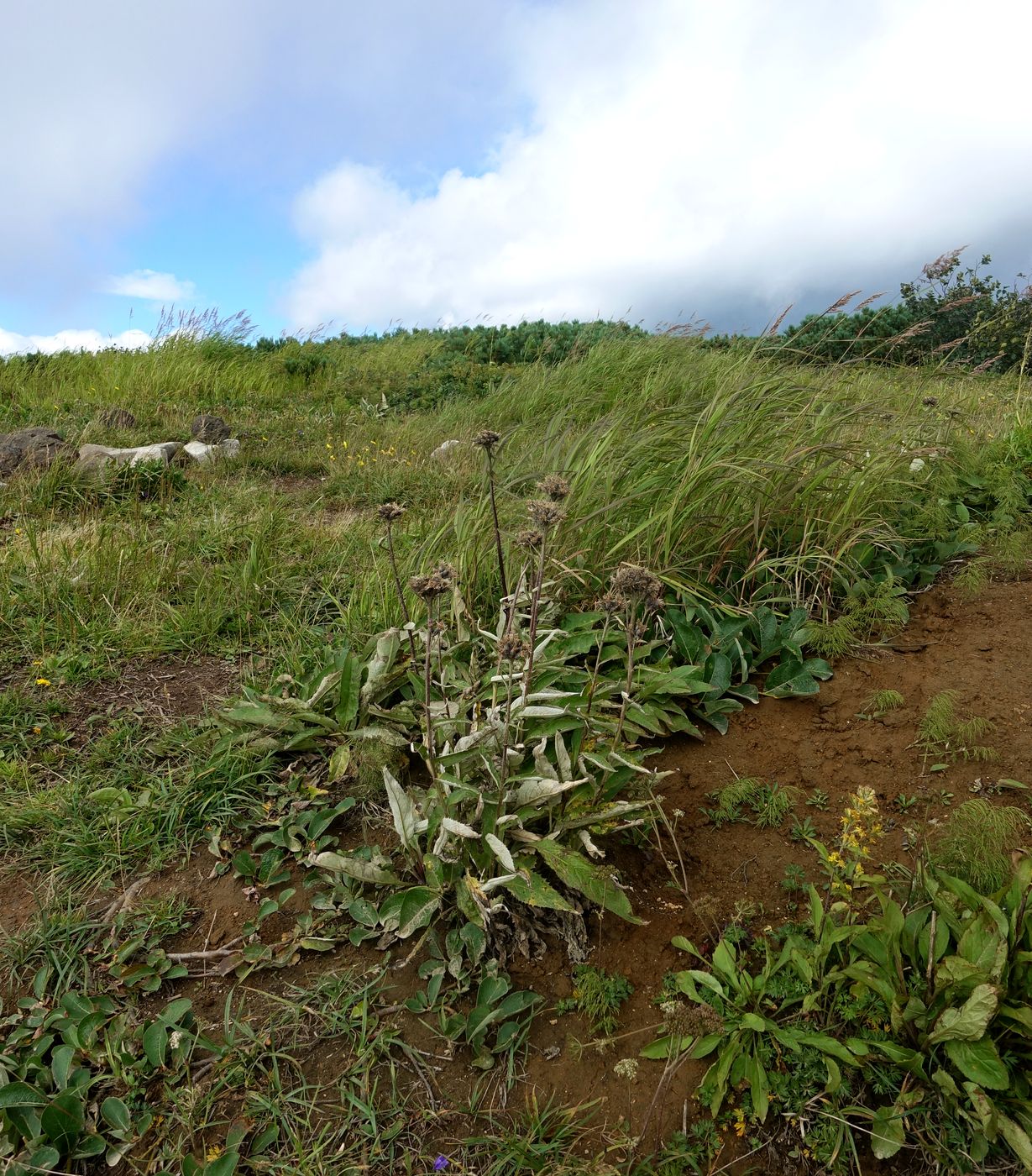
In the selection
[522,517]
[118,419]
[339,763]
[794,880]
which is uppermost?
[118,419]

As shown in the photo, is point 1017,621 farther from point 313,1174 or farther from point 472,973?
point 313,1174

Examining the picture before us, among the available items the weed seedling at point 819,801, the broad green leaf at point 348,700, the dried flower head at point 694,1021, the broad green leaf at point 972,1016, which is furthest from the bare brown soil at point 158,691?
the broad green leaf at point 972,1016

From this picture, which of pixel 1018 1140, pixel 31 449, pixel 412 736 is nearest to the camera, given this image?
pixel 1018 1140

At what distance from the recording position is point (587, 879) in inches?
69.9

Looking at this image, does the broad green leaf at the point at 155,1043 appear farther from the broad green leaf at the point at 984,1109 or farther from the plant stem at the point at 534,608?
the broad green leaf at the point at 984,1109

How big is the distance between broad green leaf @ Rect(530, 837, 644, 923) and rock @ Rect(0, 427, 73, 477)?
4.94 m

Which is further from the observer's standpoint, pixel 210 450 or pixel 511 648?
pixel 210 450

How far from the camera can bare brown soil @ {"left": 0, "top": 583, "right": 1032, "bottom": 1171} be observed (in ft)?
5.42

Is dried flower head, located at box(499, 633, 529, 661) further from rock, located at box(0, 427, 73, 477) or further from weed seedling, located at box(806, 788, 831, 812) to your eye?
rock, located at box(0, 427, 73, 477)

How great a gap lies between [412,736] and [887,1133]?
4.95ft

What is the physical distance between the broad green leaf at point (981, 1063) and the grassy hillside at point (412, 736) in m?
0.11

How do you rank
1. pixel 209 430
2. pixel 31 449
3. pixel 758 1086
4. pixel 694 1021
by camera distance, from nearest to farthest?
pixel 758 1086, pixel 694 1021, pixel 31 449, pixel 209 430

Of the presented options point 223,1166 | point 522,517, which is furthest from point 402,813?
point 522,517

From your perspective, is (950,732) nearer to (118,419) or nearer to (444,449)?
(444,449)
